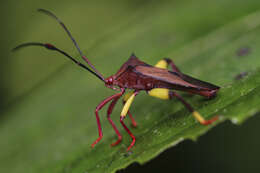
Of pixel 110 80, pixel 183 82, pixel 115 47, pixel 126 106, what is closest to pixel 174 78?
pixel 183 82

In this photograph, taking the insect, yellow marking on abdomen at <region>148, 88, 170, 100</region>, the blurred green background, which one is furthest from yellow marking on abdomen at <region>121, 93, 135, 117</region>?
the blurred green background

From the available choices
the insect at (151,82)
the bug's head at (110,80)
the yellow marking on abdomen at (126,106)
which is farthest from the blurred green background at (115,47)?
the bug's head at (110,80)

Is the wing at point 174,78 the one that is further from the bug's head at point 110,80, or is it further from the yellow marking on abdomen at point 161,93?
the bug's head at point 110,80

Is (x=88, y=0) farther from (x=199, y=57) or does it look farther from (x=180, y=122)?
(x=180, y=122)

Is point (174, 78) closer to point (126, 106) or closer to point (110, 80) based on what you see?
point (126, 106)

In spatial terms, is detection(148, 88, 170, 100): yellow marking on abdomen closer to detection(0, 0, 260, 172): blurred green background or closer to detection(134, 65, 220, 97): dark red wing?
detection(134, 65, 220, 97): dark red wing
